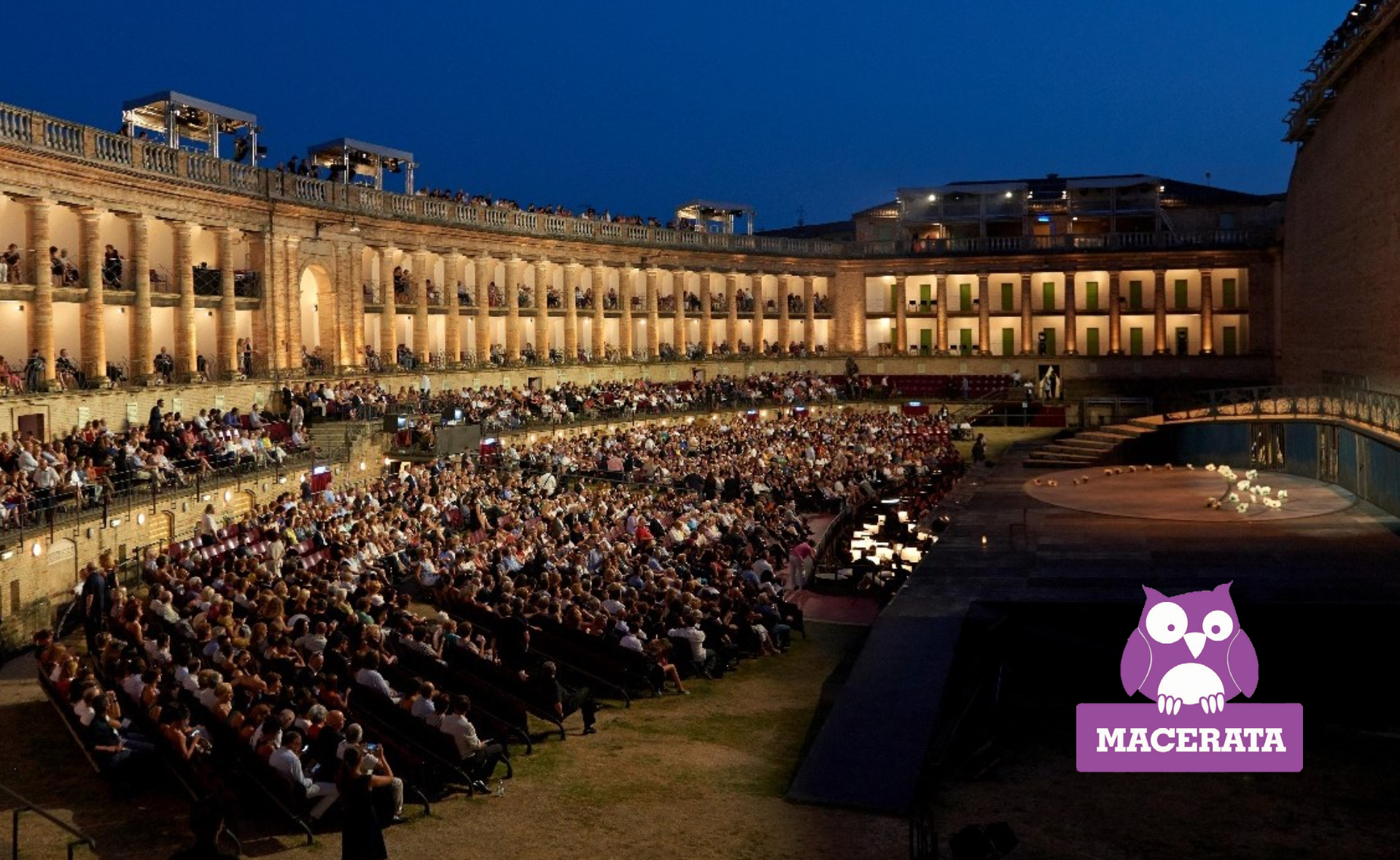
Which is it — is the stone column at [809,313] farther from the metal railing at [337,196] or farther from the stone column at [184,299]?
the stone column at [184,299]

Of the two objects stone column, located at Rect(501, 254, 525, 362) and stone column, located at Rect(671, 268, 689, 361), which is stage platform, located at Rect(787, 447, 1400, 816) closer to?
stone column, located at Rect(501, 254, 525, 362)

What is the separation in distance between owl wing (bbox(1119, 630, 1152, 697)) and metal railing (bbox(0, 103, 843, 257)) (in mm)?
31432

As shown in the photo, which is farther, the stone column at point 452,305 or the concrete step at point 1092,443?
the stone column at point 452,305

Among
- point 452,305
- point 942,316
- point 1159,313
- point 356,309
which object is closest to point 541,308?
point 452,305

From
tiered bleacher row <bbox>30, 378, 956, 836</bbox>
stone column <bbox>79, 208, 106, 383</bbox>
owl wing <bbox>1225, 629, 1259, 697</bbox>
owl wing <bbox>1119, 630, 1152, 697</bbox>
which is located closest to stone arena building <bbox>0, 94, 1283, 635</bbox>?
stone column <bbox>79, 208, 106, 383</bbox>

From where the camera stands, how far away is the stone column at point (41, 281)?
34.6 m

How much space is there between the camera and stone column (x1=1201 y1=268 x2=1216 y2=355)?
2904 inches

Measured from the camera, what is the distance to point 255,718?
14516 mm

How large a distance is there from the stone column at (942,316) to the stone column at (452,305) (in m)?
34.2

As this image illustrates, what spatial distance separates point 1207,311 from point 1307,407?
37.3m

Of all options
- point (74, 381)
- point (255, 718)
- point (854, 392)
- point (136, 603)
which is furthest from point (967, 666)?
point (854, 392)

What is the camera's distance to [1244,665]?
1994 cm

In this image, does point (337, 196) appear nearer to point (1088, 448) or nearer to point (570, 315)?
point (570, 315)

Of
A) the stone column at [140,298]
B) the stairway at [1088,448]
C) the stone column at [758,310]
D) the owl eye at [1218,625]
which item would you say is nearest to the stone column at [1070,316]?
the stone column at [758,310]
